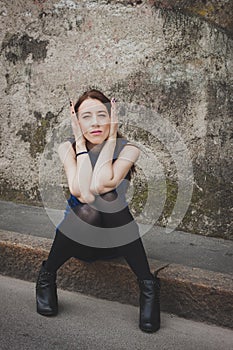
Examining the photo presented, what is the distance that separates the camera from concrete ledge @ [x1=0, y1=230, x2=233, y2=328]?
8.96 ft

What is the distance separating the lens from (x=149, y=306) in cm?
268

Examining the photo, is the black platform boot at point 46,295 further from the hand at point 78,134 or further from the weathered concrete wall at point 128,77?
the weathered concrete wall at point 128,77

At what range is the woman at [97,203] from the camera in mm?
2734

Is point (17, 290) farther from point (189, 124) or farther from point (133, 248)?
point (189, 124)

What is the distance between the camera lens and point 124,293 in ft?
9.73

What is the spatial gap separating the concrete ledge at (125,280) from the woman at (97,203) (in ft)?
0.32

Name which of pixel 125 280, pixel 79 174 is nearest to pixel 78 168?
pixel 79 174

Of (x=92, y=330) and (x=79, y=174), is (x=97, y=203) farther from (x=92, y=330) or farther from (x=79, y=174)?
(x=92, y=330)

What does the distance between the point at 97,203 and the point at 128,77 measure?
136cm

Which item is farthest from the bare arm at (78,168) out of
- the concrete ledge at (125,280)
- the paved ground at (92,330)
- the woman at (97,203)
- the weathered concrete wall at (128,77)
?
the weathered concrete wall at (128,77)

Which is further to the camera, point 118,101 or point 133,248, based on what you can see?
point 118,101

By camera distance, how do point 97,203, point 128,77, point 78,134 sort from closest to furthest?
point 97,203 → point 78,134 → point 128,77

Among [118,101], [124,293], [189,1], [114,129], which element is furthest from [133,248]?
[189,1]

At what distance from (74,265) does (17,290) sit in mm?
362
